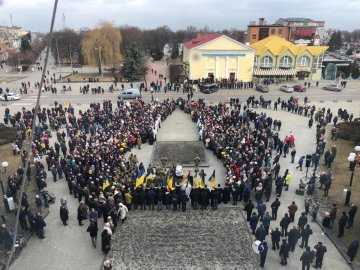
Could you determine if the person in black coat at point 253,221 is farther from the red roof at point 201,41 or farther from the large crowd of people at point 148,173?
the red roof at point 201,41

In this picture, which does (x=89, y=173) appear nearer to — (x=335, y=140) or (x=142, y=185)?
(x=142, y=185)

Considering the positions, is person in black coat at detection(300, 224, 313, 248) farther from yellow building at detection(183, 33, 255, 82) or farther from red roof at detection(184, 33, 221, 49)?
red roof at detection(184, 33, 221, 49)

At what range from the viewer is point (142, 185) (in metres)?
15.2

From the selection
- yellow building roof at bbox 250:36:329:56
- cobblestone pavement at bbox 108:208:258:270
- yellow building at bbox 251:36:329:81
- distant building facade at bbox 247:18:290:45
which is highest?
distant building facade at bbox 247:18:290:45

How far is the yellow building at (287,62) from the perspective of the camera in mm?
48997

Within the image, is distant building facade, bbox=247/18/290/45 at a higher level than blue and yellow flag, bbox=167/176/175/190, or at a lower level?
higher

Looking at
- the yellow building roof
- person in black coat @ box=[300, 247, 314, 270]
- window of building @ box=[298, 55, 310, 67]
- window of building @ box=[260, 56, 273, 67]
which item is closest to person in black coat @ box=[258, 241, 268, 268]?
person in black coat @ box=[300, 247, 314, 270]

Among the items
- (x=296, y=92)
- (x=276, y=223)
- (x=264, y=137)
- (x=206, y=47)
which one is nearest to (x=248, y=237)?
(x=276, y=223)

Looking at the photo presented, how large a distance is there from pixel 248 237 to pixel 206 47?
123ft

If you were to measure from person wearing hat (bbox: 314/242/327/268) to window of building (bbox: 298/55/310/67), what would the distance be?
44476 mm

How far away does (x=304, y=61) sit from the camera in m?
50.1

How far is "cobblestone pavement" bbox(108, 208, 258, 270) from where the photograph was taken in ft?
37.0

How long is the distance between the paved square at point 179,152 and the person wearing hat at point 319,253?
940 centimetres

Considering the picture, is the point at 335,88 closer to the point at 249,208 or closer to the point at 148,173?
the point at 249,208
